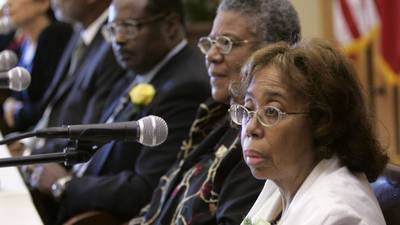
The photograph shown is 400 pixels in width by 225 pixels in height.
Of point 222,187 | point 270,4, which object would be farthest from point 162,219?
point 270,4

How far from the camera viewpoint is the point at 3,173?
9.22 ft

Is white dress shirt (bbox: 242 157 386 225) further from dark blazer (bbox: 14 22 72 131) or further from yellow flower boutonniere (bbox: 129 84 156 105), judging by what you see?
dark blazer (bbox: 14 22 72 131)

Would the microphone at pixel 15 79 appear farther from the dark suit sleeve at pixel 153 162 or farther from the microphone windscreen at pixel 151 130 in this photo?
the dark suit sleeve at pixel 153 162

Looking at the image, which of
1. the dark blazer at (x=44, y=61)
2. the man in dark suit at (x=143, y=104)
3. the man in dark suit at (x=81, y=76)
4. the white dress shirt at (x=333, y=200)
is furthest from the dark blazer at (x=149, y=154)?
the dark blazer at (x=44, y=61)

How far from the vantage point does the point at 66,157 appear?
1523 millimetres

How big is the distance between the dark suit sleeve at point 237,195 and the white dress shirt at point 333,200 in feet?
0.87

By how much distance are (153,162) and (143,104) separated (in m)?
0.25

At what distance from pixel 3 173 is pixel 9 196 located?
33 centimetres

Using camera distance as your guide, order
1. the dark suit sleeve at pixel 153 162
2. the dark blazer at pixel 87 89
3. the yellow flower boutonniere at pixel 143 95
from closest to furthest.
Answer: the dark suit sleeve at pixel 153 162
the yellow flower boutonniere at pixel 143 95
the dark blazer at pixel 87 89

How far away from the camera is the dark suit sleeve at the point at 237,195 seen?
6.45 feet

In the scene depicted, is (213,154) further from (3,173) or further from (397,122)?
(397,122)

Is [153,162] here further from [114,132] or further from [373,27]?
[373,27]

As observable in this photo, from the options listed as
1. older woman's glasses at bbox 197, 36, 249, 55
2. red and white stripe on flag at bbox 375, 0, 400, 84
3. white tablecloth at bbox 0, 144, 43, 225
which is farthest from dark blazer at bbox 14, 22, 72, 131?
older woman's glasses at bbox 197, 36, 249, 55

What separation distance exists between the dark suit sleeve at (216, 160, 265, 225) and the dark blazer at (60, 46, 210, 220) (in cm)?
64
